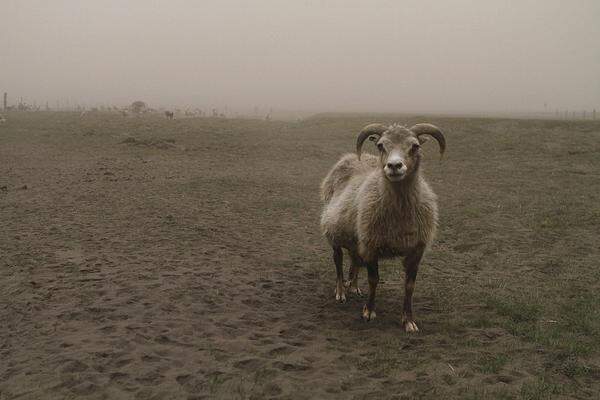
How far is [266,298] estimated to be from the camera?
7.76 metres

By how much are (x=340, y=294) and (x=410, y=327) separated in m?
1.59

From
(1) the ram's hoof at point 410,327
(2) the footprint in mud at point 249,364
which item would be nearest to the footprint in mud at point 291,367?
(2) the footprint in mud at point 249,364

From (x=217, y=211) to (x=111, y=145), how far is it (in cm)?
1751

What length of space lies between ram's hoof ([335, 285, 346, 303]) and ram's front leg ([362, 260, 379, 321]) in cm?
74

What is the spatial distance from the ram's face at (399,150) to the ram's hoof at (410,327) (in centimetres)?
203

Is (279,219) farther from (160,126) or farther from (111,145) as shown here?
(160,126)

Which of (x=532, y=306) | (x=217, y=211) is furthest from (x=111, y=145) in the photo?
(x=532, y=306)

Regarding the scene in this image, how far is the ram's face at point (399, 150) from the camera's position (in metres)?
6.18

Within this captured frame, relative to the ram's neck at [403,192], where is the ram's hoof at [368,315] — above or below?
Result: below

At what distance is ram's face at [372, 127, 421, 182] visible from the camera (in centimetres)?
618

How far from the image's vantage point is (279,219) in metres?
13.3

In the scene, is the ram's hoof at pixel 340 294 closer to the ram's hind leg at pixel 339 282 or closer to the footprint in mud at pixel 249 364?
the ram's hind leg at pixel 339 282

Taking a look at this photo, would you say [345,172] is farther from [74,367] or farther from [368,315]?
[74,367]

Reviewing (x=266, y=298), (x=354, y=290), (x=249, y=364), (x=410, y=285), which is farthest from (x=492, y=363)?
(x=266, y=298)
